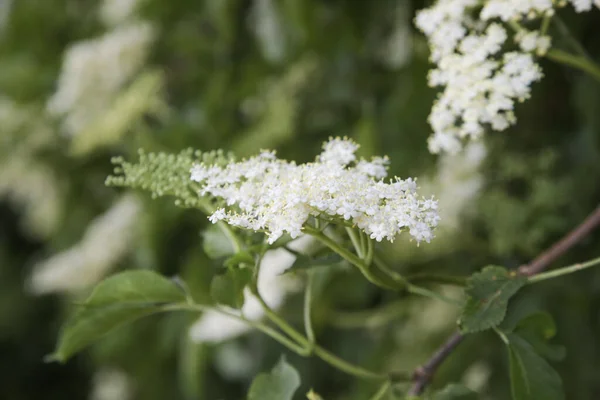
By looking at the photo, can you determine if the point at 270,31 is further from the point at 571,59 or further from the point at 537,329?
the point at 537,329

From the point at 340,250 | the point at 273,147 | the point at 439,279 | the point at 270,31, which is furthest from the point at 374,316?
the point at 340,250

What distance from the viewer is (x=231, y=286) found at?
54 centimetres

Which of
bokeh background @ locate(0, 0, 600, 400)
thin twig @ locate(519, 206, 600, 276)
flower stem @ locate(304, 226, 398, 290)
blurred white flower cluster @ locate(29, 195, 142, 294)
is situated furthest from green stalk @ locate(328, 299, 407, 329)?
flower stem @ locate(304, 226, 398, 290)

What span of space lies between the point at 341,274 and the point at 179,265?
379 mm

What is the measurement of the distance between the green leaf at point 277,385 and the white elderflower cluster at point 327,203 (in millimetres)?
128

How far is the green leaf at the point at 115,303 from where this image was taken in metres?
0.56

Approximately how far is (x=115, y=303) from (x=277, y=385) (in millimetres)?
142

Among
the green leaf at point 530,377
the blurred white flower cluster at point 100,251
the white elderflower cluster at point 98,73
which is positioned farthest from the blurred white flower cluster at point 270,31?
the green leaf at point 530,377

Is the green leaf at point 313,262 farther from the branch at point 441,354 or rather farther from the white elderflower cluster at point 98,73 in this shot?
the white elderflower cluster at point 98,73

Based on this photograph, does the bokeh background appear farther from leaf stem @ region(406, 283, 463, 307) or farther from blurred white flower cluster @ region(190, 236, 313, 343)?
leaf stem @ region(406, 283, 463, 307)

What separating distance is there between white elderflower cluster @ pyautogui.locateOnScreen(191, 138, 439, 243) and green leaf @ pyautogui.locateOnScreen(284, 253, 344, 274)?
0.18 ft

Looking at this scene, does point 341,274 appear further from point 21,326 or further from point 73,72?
point 21,326

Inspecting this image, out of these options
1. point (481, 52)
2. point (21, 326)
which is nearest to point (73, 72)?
point (481, 52)

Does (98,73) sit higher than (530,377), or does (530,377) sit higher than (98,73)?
(98,73)
